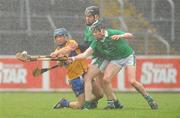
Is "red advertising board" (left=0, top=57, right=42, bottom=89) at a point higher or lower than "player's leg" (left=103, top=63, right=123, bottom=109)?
lower

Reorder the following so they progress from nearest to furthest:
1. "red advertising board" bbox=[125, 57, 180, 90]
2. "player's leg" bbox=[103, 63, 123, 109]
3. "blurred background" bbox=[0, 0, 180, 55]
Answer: "player's leg" bbox=[103, 63, 123, 109], "red advertising board" bbox=[125, 57, 180, 90], "blurred background" bbox=[0, 0, 180, 55]

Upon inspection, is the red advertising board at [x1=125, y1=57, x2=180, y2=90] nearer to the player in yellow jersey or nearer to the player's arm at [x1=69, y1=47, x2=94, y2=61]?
the player in yellow jersey

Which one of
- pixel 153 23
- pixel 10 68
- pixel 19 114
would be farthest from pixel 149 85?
pixel 19 114

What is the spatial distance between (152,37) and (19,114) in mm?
10477

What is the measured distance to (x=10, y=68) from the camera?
1992 centimetres

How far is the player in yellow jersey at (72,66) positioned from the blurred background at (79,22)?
720 cm

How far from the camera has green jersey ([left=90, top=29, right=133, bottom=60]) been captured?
1296 cm

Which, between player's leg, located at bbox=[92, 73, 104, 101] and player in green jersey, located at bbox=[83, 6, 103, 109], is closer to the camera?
player in green jersey, located at bbox=[83, 6, 103, 109]

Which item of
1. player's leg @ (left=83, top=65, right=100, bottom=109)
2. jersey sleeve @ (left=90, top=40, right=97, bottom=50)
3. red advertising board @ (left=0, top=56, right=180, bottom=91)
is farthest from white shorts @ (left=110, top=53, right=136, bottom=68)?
red advertising board @ (left=0, top=56, right=180, bottom=91)

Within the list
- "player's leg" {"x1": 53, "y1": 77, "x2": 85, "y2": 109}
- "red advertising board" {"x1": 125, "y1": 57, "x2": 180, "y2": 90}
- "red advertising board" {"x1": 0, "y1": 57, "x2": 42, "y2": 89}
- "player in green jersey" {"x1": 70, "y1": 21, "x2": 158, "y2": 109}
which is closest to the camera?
"player in green jersey" {"x1": 70, "y1": 21, "x2": 158, "y2": 109}

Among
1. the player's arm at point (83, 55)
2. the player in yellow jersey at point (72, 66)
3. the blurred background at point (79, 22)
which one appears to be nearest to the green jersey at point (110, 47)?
the player's arm at point (83, 55)

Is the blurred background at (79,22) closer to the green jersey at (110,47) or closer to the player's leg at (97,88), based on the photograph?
the player's leg at (97,88)

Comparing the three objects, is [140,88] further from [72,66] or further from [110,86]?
[72,66]

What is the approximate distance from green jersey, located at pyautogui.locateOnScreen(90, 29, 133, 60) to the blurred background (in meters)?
7.39
